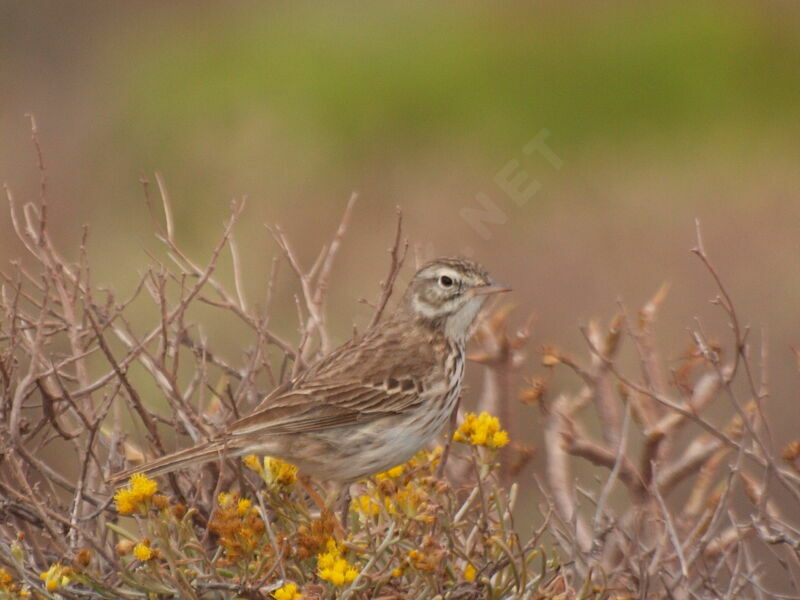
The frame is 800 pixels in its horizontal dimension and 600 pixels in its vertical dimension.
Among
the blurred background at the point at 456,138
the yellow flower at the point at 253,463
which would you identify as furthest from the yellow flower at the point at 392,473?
the blurred background at the point at 456,138

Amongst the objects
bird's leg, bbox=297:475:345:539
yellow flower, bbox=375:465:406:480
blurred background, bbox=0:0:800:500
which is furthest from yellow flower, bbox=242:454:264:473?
blurred background, bbox=0:0:800:500

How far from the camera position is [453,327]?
7562 millimetres

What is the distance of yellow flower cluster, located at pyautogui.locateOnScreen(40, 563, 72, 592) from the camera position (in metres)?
5.08

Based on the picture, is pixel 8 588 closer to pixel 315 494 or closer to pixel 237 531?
pixel 237 531

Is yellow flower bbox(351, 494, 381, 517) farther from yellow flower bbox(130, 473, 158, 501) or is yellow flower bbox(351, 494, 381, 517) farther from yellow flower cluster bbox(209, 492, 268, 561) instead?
yellow flower bbox(130, 473, 158, 501)

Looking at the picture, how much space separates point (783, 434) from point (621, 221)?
18.8 feet

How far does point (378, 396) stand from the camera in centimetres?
A: 704

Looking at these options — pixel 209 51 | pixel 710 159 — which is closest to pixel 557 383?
pixel 710 159

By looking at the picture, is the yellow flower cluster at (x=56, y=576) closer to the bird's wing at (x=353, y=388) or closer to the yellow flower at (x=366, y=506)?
the yellow flower at (x=366, y=506)

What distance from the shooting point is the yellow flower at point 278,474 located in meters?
6.06

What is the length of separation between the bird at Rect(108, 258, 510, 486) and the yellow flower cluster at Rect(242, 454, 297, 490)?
0.07m

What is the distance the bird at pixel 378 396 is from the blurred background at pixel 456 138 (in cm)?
796

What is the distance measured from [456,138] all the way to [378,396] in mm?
12974

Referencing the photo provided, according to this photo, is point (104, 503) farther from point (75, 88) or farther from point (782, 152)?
point (75, 88)
